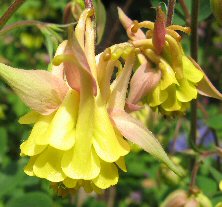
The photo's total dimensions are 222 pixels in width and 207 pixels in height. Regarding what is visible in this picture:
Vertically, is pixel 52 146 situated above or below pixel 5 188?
above

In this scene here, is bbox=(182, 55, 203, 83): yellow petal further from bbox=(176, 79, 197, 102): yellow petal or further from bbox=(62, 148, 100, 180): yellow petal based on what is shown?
bbox=(62, 148, 100, 180): yellow petal

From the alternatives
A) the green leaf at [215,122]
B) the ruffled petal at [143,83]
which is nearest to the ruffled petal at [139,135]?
the ruffled petal at [143,83]

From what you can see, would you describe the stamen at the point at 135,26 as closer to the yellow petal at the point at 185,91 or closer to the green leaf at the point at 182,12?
the yellow petal at the point at 185,91

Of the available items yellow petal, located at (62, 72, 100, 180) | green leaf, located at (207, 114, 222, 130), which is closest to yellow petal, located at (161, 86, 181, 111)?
yellow petal, located at (62, 72, 100, 180)

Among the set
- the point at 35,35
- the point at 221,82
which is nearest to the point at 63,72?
the point at 221,82

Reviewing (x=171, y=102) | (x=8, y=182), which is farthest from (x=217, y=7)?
(x=8, y=182)

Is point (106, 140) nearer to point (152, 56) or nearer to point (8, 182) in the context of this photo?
point (152, 56)

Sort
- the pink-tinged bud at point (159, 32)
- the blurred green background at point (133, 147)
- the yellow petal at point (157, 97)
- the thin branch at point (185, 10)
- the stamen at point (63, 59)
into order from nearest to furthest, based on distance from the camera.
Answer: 1. the stamen at point (63, 59)
2. the pink-tinged bud at point (159, 32)
3. the yellow petal at point (157, 97)
4. the thin branch at point (185, 10)
5. the blurred green background at point (133, 147)

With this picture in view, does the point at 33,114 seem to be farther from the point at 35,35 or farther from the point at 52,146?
the point at 35,35
